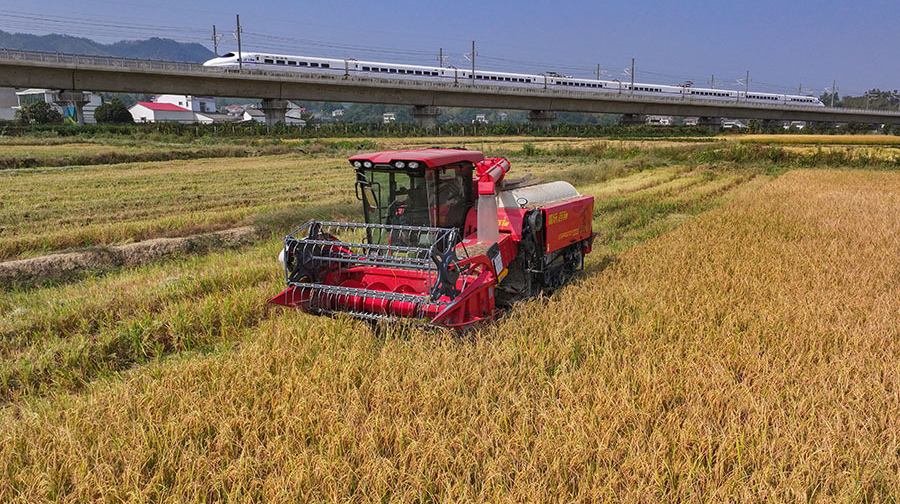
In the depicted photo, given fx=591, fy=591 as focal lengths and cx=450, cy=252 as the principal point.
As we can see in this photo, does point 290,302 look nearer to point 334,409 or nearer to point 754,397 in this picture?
point 334,409

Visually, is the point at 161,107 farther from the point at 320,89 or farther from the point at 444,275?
the point at 444,275

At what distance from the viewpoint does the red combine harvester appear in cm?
549

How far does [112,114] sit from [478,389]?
68.7m

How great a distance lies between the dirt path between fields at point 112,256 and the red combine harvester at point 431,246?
3.95m

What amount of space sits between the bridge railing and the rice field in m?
33.9

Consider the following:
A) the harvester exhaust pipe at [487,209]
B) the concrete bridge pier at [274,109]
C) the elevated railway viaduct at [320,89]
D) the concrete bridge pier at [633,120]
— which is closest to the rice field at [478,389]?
the harvester exhaust pipe at [487,209]

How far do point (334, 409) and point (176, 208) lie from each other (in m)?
10.8

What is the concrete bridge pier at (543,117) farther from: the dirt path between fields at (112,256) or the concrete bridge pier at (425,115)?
the dirt path between fields at (112,256)

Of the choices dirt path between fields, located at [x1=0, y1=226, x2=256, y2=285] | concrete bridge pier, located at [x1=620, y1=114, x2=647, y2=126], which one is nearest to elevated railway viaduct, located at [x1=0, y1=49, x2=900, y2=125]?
concrete bridge pier, located at [x1=620, y1=114, x2=647, y2=126]

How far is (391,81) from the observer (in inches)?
1908

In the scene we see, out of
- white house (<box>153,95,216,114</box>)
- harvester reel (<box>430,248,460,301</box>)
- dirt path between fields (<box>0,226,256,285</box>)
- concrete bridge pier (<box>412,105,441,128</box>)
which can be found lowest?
dirt path between fields (<box>0,226,256,285</box>)

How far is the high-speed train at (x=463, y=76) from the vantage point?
45.2m

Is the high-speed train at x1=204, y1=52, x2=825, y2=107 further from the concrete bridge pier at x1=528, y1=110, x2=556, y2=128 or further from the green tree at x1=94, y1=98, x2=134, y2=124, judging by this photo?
the green tree at x1=94, y1=98, x2=134, y2=124

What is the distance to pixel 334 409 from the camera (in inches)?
152
